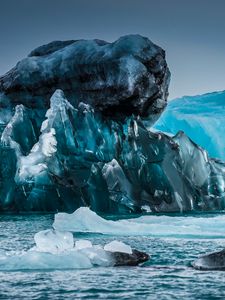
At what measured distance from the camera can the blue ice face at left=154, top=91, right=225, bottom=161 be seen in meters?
61.5

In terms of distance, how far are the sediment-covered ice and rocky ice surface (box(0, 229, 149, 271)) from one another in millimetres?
6610

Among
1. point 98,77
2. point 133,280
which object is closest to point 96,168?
point 98,77

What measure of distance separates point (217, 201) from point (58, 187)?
8901 mm

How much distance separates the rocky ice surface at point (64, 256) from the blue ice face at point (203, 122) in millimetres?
48073

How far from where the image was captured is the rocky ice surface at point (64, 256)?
12.3m

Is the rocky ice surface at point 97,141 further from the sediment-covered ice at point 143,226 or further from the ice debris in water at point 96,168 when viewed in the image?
the sediment-covered ice at point 143,226

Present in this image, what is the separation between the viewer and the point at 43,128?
3381cm

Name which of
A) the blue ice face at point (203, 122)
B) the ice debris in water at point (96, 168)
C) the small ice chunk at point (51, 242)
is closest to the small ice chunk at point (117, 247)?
the small ice chunk at point (51, 242)

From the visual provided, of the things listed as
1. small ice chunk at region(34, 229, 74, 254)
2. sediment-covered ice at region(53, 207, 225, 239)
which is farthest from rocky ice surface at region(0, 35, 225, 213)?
small ice chunk at region(34, 229, 74, 254)

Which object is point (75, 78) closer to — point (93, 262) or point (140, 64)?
point (140, 64)

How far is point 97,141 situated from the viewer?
3584 centimetres

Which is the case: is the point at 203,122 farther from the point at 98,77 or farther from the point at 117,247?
the point at 117,247

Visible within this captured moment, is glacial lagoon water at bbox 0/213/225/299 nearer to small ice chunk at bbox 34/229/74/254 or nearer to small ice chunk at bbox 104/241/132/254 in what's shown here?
small ice chunk at bbox 104/241/132/254

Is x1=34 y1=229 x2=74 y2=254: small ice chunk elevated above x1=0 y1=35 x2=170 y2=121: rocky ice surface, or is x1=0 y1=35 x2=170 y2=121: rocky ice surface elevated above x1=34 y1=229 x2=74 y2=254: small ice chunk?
x1=0 y1=35 x2=170 y2=121: rocky ice surface
